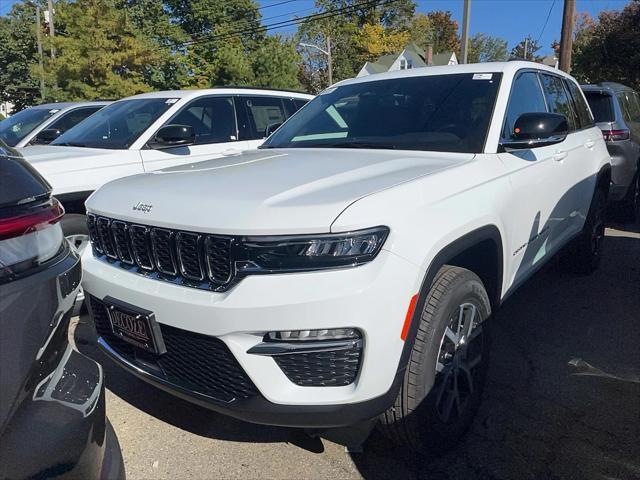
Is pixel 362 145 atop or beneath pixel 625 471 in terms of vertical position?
atop

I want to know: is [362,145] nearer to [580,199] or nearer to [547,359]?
[547,359]

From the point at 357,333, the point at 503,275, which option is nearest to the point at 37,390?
the point at 357,333

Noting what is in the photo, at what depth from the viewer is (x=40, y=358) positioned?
138cm

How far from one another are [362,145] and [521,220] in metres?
1.03

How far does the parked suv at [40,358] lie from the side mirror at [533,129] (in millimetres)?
2402

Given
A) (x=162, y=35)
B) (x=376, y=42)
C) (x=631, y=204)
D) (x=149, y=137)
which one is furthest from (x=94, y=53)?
(x=376, y=42)

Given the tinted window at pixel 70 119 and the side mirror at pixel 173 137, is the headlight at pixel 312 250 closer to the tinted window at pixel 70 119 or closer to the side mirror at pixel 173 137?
the side mirror at pixel 173 137

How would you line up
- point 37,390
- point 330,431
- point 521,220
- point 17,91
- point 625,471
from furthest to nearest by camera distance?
point 17,91 → point 521,220 → point 330,431 → point 625,471 → point 37,390

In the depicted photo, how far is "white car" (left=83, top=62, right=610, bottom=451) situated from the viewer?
1.94 m

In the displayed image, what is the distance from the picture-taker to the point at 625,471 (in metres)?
2.42

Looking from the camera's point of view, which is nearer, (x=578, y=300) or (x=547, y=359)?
(x=547, y=359)

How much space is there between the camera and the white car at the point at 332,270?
1940 millimetres

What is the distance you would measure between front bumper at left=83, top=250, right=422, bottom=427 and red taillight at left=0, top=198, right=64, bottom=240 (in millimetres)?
633

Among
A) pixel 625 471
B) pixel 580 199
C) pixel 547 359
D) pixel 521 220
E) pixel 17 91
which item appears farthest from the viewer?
pixel 17 91
